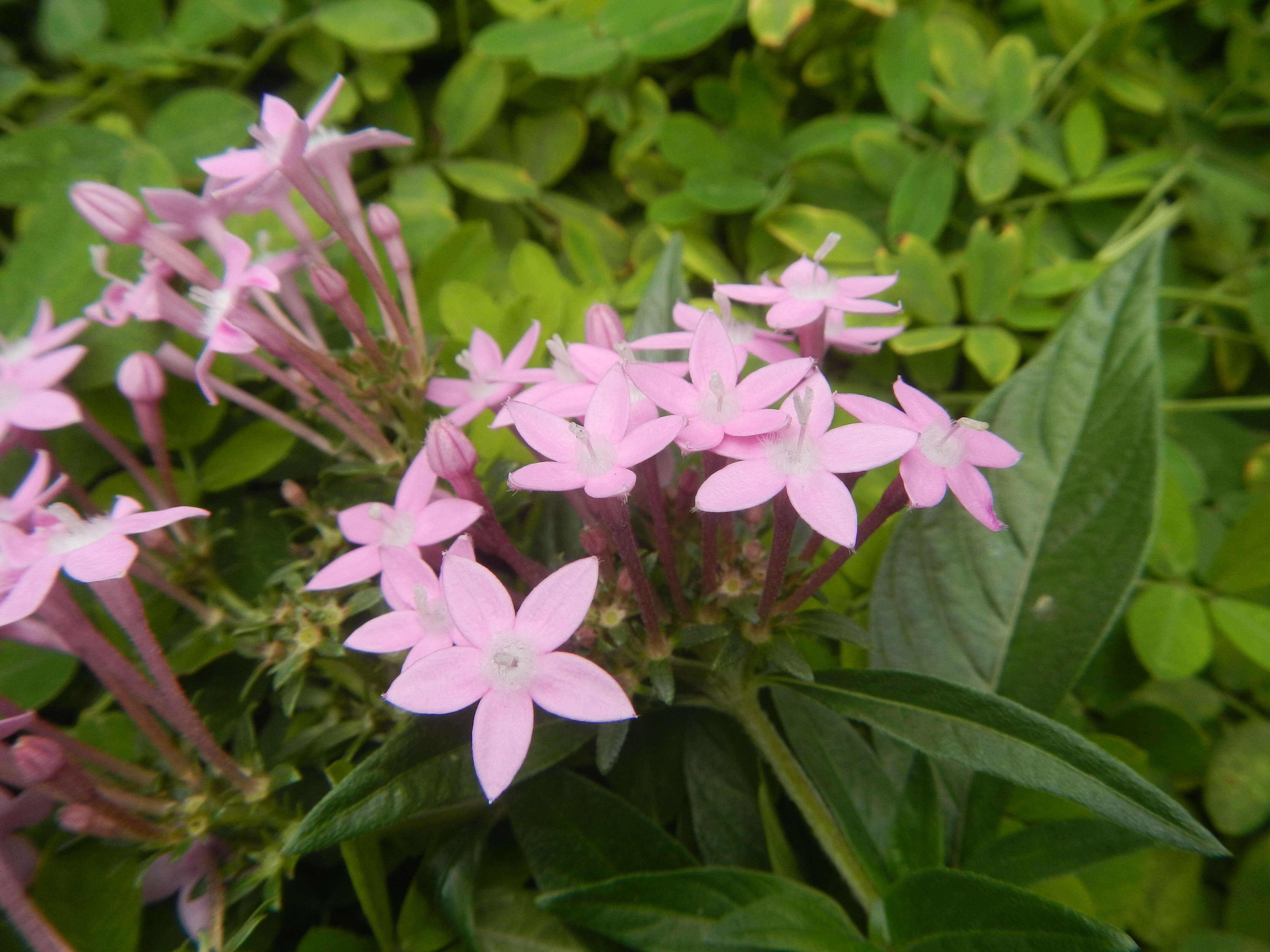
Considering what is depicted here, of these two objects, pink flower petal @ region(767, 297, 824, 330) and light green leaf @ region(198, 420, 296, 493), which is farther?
light green leaf @ region(198, 420, 296, 493)

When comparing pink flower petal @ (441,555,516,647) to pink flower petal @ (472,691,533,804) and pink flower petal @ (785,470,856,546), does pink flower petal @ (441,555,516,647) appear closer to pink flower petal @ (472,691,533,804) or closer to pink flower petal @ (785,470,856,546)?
pink flower petal @ (472,691,533,804)

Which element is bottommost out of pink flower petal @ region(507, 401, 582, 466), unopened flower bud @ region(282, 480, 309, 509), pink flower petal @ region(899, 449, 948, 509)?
unopened flower bud @ region(282, 480, 309, 509)

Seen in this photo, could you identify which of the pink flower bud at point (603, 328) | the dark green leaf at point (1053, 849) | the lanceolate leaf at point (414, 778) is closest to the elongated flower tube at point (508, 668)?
the lanceolate leaf at point (414, 778)

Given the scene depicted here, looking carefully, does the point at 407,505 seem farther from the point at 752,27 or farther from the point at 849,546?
the point at 752,27

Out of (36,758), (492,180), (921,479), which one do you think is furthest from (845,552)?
(492,180)

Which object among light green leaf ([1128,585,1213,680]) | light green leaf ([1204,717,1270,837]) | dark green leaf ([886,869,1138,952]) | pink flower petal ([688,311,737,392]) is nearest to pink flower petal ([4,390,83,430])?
pink flower petal ([688,311,737,392])

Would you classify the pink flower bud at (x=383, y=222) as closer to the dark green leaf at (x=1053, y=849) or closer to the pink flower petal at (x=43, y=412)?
the pink flower petal at (x=43, y=412)
